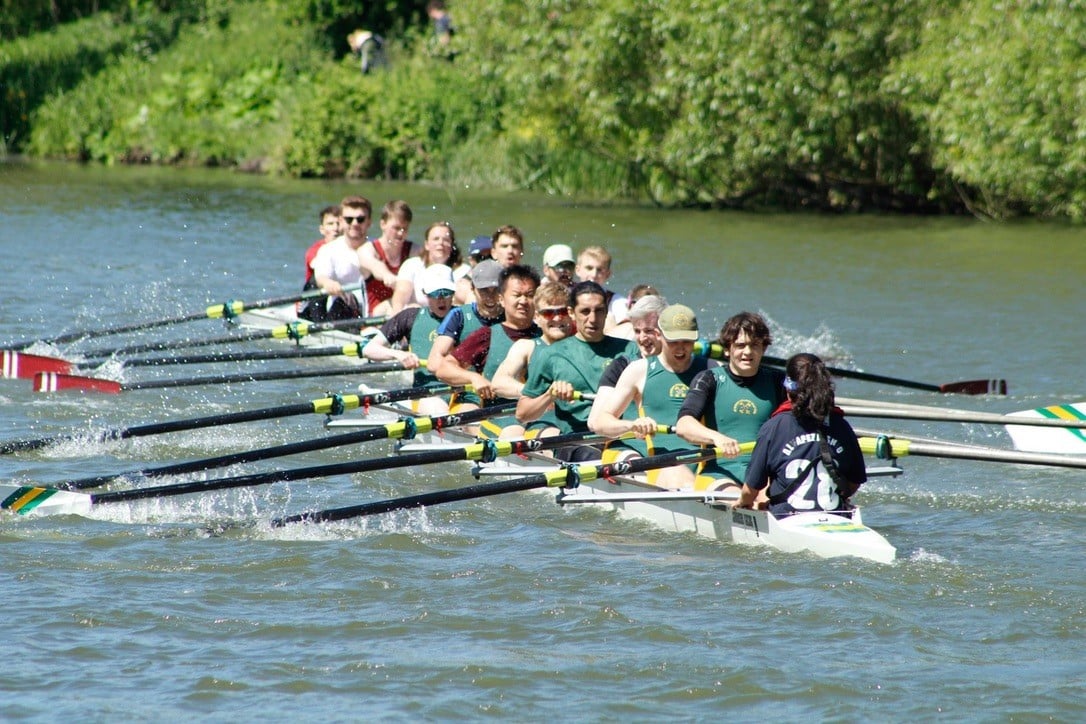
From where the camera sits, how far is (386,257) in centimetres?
1362

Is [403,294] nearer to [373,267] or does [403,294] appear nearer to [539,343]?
[373,267]

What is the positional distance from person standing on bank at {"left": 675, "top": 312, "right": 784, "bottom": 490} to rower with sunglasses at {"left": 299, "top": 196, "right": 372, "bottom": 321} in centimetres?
634

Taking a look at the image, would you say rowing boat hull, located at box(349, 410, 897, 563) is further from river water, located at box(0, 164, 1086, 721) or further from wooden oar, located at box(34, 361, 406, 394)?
wooden oar, located at box(34, 361, 406, 394)

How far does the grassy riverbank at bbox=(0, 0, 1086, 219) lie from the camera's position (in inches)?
798

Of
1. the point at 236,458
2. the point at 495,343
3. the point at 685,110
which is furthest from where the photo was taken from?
the point at 685,110

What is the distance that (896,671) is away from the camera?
250 inches

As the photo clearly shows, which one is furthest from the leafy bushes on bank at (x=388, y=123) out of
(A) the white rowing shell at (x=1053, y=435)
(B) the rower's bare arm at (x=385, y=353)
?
(A) the white rowing shell at (x=1053, y=435)

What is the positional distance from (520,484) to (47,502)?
2.55 m

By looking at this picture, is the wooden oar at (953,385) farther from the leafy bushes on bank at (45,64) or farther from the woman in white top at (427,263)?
the leafy bushes on bank at (45,64)

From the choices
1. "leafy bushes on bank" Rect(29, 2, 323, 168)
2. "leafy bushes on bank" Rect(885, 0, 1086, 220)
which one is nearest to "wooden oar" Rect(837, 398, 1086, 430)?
"leafy bushes on bank" Rect(885, 0, 1086, 220)

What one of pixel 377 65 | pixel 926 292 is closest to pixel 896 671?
pixel 926 292

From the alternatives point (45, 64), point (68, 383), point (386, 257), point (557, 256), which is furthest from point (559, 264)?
point (45, 64)

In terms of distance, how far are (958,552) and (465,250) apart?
45.2ft

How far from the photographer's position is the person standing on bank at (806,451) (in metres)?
7.22
